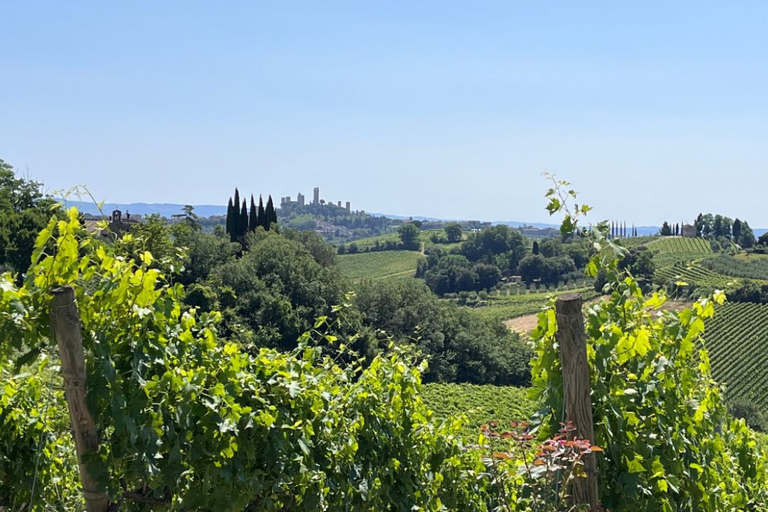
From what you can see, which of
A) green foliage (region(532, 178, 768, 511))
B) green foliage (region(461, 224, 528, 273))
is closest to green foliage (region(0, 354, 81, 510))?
green foliage (region(532, 178, 768, 511))

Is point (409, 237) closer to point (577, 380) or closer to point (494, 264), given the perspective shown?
point (494, 264)

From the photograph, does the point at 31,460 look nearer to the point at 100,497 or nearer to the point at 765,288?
the point at 100,497

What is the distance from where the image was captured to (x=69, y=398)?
83.4 inches

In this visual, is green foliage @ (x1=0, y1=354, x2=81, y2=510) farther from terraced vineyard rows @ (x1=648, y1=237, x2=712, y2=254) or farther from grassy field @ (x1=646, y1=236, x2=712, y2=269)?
terraced vineyard rows @ (x1=648, y1=237, x2=712, y2=254)

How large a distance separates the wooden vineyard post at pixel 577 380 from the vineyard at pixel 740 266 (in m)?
73.7

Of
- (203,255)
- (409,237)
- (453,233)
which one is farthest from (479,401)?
(453,233)

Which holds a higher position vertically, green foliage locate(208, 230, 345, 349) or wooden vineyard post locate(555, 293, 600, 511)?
wooden vineyard post locate(555, 293, 600, 511)

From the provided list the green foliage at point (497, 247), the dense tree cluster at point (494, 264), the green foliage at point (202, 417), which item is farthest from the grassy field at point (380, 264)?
the green foliage at point (202, 417)

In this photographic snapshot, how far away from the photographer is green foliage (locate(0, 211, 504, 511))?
216 cm

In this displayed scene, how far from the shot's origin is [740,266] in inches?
2832

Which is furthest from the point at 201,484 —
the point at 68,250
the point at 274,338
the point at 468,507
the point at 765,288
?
the point at 765,288

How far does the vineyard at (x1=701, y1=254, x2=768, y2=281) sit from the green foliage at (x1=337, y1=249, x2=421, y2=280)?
137ft

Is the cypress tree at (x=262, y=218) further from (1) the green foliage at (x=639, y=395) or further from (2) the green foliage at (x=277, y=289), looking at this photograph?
(1) the green foliage at (x=639, y=395)

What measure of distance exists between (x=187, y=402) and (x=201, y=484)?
15.5 inches
